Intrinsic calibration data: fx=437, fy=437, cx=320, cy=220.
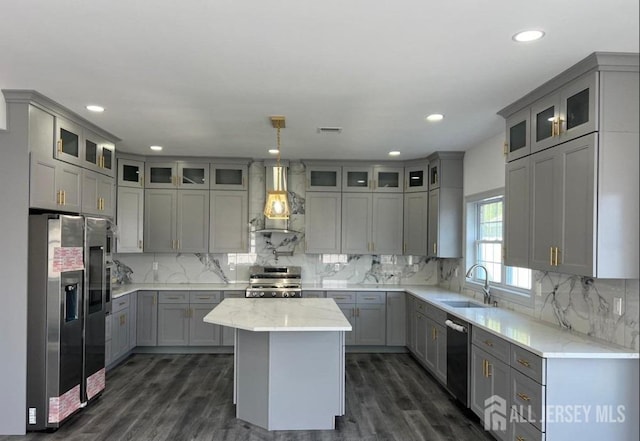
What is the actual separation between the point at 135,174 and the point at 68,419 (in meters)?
3.09

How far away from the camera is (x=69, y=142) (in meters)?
3.77

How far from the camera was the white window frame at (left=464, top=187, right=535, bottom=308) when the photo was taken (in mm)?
3919

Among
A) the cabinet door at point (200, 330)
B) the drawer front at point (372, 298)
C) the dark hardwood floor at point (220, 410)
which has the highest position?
the drawer front at point (372, 298)

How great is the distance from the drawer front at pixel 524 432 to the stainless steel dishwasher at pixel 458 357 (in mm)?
758

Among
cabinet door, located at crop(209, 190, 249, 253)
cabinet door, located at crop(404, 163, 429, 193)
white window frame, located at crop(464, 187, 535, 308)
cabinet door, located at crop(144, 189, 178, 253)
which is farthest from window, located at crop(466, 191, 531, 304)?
cabinet door, located at crop(144, 189, 178, 253)

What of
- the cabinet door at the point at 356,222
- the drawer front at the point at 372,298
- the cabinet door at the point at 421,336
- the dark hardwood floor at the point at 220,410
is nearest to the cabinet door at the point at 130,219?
the dark hardwood floor at the point at 220,410

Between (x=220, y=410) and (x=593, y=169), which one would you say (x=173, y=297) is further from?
(x=593, y=169)

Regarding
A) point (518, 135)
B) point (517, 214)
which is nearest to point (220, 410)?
point (517, 214)

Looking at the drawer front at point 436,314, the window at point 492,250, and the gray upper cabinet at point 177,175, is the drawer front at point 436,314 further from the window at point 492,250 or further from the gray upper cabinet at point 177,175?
the gray upper cabinet at point 177,175

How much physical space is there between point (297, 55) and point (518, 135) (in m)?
1.93

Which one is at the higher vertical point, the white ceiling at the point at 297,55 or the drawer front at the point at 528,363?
the white ceiling at the point at 297,55

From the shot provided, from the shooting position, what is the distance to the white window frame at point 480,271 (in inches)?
154

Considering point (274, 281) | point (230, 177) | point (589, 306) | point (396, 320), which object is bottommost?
point (396, 320)

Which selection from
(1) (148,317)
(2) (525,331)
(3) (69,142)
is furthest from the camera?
(1) (148,317)
